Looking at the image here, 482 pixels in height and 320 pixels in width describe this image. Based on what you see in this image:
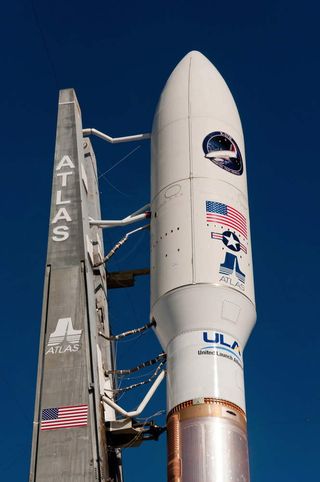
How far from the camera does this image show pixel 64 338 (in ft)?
62.6

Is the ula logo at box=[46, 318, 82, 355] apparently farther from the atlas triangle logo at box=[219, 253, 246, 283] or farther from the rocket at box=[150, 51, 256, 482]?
the atlas triangle logo at box=[219, 253, 246, 283]

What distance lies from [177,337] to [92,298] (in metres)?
2.64

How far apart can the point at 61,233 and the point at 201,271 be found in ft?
13.3

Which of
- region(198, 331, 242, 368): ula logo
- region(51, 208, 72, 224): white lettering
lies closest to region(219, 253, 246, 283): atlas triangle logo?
region(198, 331, 242, 368): ula logo

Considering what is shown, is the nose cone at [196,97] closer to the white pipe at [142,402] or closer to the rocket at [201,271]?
the rocket at [201,271]

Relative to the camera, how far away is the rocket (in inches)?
645

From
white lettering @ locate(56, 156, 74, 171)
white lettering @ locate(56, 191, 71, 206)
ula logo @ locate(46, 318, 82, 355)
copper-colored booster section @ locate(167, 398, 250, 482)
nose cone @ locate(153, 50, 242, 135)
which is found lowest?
copper-colored booster section @ locate(167, 398, 250, 482)

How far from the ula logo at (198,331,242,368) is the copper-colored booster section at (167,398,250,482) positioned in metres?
0.97

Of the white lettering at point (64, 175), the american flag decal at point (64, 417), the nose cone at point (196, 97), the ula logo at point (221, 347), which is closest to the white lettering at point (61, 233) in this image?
the white lettering at point (64, 175)

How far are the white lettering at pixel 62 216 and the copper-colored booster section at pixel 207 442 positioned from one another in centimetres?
575

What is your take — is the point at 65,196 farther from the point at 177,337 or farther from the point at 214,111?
the point at 177,337

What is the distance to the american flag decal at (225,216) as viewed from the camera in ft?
61.4

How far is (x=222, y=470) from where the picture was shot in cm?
1583

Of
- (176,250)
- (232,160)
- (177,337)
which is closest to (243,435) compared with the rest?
(177,337)
